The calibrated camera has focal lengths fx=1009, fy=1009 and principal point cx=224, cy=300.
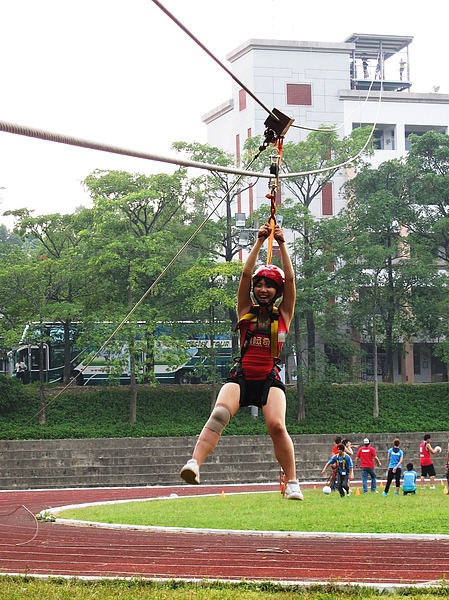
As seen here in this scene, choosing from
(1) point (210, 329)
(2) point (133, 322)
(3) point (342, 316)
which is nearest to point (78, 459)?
(2) point (133, 322)

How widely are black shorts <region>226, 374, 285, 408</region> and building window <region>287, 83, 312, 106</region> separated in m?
47.5

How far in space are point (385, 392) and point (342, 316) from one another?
3.97 metres

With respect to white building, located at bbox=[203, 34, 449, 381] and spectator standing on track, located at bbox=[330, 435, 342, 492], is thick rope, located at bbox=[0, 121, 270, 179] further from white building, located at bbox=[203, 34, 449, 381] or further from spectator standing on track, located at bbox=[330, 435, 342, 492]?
white building, located at bbox=[203, 34, 449, 381]

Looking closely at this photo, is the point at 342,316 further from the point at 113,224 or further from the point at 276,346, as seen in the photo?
the point at 276,346

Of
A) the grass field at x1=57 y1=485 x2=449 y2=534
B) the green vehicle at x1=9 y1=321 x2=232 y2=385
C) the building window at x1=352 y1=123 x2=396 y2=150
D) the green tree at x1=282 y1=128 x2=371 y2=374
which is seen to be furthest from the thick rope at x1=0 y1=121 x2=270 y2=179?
the building window at x1=352 y1=123 x2=396 y2=150

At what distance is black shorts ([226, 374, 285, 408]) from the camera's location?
27.9 feet

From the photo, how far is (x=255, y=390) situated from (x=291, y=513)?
41.4 ft

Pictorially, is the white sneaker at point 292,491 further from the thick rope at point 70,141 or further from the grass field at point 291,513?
→ the grass field at point 291,513

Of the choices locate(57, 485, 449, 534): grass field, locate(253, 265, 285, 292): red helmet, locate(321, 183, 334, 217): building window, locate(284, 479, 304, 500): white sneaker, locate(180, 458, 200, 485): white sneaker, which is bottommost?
locate(57, 485, 449, 534): grass field

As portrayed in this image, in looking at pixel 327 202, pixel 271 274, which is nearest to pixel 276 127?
pixel 271 274

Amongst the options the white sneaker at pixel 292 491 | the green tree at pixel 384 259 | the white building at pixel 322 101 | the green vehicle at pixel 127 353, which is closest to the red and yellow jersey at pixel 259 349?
the white sneaker at pixel 292 491

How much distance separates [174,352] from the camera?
39719mm

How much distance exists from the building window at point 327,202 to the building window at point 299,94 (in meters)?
4.80

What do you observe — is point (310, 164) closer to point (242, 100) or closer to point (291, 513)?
point (242, 100)
